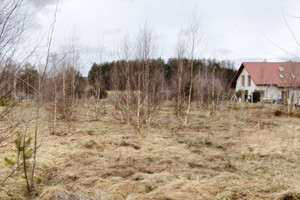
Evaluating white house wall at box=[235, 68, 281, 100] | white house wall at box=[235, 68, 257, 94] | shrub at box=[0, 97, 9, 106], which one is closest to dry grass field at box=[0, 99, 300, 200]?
shrub at box=[0, 97, 9, 106]

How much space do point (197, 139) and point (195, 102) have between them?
64.2 ft

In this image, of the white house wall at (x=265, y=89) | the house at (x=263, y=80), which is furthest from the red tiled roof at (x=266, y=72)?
the white house wall at (x=265, y=89)

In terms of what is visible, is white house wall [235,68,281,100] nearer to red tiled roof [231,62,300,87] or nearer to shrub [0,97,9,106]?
red tiled roof [231,62,300,87]

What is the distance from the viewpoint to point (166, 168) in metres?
6.59

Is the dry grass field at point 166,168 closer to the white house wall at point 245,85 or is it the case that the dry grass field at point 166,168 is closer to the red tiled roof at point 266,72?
the red tiled roof at point 266,72

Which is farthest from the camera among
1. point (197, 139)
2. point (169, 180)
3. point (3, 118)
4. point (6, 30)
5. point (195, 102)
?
point (195, 102)

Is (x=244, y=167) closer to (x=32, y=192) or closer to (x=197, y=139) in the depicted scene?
(x=197, y=139)

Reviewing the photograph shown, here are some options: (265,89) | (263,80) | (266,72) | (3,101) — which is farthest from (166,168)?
(266,72)

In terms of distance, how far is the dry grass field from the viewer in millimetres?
4859

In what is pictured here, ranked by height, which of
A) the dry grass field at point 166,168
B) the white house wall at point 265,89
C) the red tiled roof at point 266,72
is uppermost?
the red tiled roof at point 266,72

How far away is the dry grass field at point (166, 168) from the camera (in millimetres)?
4859

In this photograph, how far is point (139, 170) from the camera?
21.1 feet

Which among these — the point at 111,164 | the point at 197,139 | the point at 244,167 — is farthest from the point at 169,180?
the point at 197,139

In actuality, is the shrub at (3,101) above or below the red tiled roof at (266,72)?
below
